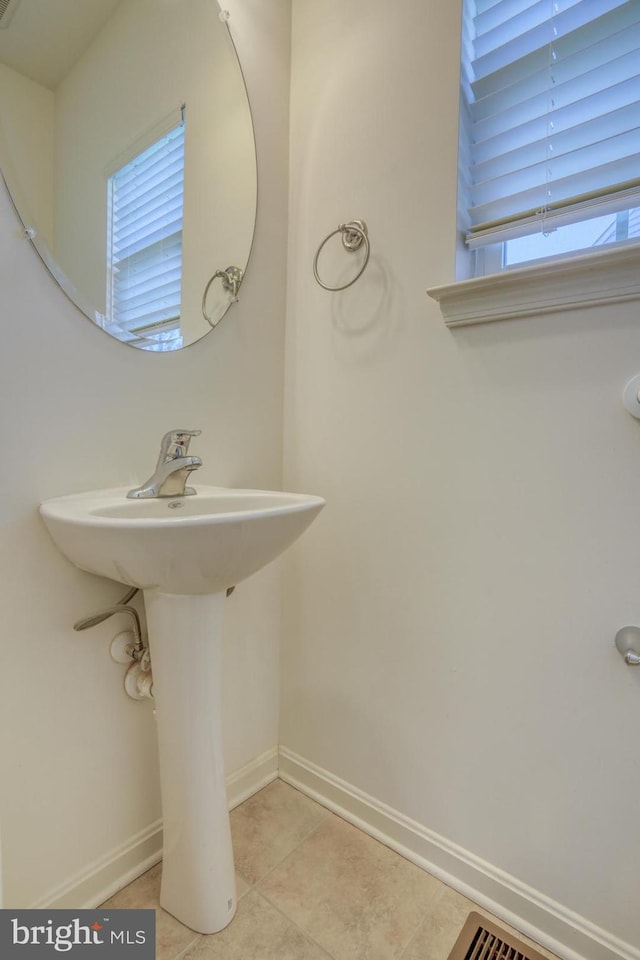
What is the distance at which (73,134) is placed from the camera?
3.00 ft

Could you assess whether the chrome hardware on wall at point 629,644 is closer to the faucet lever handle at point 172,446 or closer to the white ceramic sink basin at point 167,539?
the white ceramic sink basin at point 167,539

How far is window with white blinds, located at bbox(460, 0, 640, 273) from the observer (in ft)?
2.84

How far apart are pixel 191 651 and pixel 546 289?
0.95 meters

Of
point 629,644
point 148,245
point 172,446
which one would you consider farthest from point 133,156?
point 629,644

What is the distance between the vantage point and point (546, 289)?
33.9 inches

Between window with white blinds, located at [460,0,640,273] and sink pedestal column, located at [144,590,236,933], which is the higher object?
window with white blinds, located at [460,0,640,273]

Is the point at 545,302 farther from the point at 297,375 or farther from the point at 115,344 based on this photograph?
the point at 115,344

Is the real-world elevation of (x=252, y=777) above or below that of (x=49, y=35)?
below

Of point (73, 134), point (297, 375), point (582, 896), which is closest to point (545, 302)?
point (297, 375)

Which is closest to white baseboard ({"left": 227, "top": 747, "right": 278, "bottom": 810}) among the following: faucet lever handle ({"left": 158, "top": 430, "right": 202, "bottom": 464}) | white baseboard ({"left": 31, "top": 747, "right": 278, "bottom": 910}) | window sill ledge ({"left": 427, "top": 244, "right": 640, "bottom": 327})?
white baseboard ({"left": 31, "top": 747, "right": 278, "bottom": 910})

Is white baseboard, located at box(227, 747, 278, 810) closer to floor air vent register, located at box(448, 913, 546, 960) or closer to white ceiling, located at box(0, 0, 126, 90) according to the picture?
floor air vent register, located at box(448, 913, 546, 960)

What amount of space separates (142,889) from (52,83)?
65.3 inches

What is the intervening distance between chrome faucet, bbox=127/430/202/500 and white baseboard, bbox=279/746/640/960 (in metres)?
0.92

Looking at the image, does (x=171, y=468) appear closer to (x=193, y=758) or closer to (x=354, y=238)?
(x=193, y=758)
